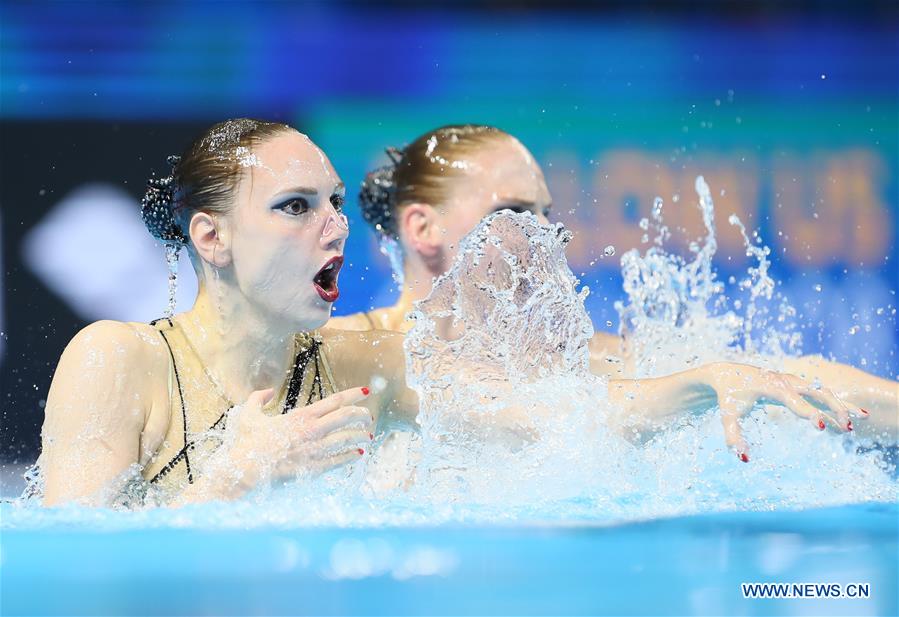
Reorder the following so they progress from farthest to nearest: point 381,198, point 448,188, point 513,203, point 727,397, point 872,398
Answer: point 381,198
point 448,188
point 513,203
point 872,398
point 727,397

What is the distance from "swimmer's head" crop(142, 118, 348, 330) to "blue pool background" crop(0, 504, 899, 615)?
1.98ft

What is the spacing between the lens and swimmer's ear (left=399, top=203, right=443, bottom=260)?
315 cm

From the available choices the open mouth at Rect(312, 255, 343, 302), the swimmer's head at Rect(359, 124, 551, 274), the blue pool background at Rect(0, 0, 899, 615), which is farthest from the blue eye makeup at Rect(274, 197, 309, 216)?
the blue pool background at Rect(0, 0, 899, 615)

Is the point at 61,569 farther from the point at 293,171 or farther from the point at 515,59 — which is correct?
the point at 515,59

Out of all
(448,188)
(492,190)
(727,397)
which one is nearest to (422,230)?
(448,188)

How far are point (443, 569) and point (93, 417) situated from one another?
810 mm

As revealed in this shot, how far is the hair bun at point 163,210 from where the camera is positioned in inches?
89.3

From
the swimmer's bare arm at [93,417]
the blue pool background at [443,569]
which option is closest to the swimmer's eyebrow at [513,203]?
the swimmer's bare arm at [93,417]

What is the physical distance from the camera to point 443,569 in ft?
4.74

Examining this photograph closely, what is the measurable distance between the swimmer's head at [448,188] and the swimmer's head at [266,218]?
88cm

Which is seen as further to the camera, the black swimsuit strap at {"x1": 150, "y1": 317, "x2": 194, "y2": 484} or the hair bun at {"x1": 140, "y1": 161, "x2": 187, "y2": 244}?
the hair bun at {"x1": 140, "y1": 161, "x2": 187, "y2": 244}

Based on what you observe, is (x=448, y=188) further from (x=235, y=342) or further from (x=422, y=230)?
(x=235, y=342)

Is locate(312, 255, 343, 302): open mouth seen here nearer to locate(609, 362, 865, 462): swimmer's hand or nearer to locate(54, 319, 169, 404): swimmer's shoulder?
locate(54, 319, 169, 404): swimmer's shoulder

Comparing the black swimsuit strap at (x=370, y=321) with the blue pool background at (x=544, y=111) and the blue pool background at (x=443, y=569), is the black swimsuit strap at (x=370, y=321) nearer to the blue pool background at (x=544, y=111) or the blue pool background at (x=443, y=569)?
the blue pool background at (x=544, y=111)
